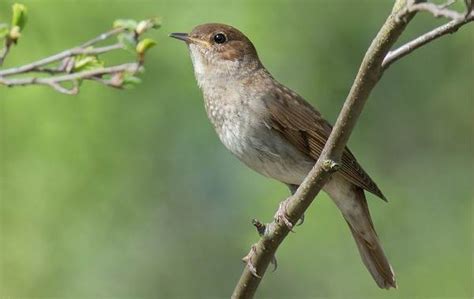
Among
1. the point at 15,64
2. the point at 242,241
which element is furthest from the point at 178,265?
the point at 15,64

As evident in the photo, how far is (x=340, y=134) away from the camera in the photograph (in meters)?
3.96

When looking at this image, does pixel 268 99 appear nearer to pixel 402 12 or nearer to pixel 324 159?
pixel 324 159

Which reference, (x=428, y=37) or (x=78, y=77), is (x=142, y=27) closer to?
(x=78, y=77)

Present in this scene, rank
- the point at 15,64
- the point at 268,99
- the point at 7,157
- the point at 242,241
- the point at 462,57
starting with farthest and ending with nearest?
the point at 462,57, the point at 242,241, the point at 7,157, the point at 15,64, the point at 268,99

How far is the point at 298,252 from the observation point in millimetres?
8141

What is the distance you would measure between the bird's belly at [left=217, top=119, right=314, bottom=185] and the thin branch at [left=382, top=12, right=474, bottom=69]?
2144 millimetres

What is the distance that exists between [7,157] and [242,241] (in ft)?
6.56

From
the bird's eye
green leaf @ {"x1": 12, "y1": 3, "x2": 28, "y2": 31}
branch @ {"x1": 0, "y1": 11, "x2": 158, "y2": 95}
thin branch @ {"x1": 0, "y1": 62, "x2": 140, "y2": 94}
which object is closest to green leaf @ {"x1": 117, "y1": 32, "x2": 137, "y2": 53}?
branch @ {"x1": 0, "y1": 11, "x2": 158, "y2": 95}

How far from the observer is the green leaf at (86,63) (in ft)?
12.1

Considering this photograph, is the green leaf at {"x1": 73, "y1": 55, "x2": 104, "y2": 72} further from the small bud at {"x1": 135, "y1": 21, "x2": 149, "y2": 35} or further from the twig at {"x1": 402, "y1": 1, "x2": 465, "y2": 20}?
the twig at {"x1": 402, "y1": 1, "x2": 465, "y2": 20}

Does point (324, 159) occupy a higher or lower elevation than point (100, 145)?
lower

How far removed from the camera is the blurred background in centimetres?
783

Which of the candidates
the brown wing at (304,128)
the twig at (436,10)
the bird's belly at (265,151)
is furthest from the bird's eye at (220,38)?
the twig at (436,10)

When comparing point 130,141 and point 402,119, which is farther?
point 402,119
